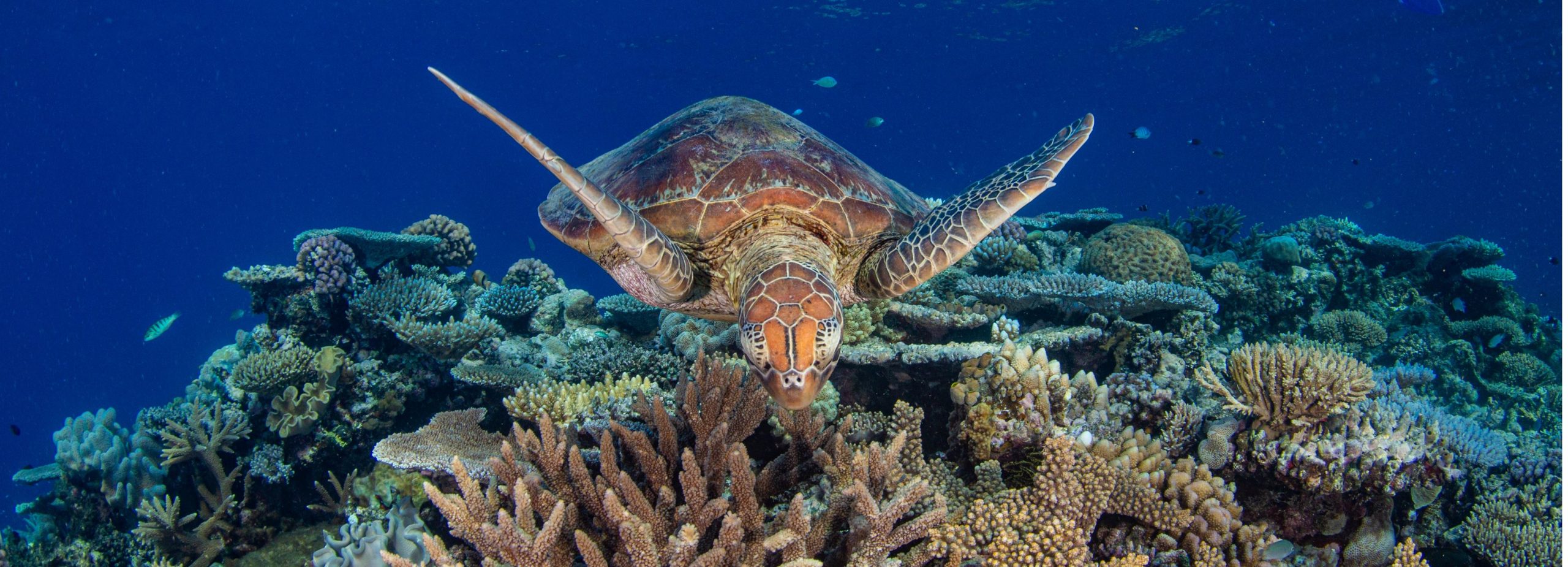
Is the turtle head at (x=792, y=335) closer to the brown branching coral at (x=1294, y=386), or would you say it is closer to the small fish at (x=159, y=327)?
the brown branching coral at (x=1294, y=386)

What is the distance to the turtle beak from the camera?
2.41 metres

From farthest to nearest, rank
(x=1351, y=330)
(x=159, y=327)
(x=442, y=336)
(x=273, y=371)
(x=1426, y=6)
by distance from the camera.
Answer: (x=159, y=327), (x=1426, y=6), (x=1351, y=330), (x=442, y=336), (x=273, y=371)

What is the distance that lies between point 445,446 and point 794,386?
2340 mm

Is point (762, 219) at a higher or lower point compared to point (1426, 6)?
lower

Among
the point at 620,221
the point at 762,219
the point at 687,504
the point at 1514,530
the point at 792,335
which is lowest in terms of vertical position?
the point at 1514,530

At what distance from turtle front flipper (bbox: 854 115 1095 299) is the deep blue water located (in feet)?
104

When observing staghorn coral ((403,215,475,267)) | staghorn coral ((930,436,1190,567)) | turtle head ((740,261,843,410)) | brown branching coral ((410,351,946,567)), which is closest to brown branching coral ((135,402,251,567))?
staghorn coral ((403,215,475,267))

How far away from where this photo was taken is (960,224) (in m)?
3.63

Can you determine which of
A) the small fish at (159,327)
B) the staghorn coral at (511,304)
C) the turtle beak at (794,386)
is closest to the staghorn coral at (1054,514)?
the turtle beak at (794,386)

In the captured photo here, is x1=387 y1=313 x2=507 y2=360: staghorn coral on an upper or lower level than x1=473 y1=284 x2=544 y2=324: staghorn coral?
lower

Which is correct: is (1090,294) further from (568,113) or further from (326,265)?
(568,113)

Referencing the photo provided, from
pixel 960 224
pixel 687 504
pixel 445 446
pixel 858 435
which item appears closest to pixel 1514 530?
pixel 960 224

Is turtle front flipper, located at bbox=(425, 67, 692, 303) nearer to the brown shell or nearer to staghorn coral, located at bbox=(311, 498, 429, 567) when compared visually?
the brown shell

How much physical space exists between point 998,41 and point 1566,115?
44.2m
